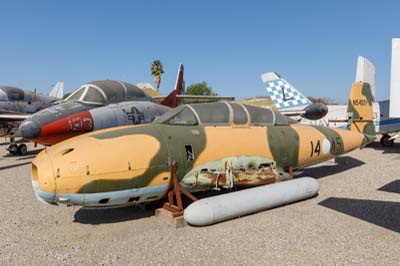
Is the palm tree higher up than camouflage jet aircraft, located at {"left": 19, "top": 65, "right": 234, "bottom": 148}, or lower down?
higher up

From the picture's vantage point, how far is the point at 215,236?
4.47 metres

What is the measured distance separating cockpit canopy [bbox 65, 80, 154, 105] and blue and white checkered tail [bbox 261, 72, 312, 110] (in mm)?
10523

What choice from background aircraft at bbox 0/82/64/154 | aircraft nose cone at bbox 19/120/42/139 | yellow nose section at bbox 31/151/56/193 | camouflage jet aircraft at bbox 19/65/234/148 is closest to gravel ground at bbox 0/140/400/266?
yellow nose section at bbox 31/151/56/193

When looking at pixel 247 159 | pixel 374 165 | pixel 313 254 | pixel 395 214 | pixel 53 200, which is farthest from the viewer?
pixel 374 165

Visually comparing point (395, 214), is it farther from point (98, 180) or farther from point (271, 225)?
point (98, 180)

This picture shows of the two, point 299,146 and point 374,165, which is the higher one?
point 299,146

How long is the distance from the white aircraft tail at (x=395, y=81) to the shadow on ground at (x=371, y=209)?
1.87 m

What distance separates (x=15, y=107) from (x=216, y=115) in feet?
51.7

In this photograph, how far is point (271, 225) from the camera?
16.0 ft

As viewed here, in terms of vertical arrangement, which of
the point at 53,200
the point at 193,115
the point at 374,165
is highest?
the point at 193,115

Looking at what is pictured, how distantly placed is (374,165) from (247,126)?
6.89 m

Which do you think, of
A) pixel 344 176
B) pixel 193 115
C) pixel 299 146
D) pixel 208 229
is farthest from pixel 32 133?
pixel 344 176

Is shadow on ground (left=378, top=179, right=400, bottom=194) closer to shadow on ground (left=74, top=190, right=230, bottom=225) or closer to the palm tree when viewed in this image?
shadow on ground (left=74, top=190, right=230, bottom=225)

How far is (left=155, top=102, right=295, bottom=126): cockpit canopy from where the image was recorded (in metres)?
5.70
